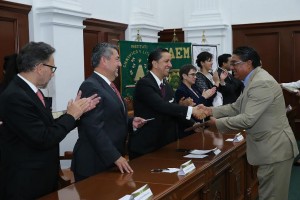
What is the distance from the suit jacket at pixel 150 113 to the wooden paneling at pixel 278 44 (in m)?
5.02

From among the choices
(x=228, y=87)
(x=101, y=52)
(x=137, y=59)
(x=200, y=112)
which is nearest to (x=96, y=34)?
(x=137, y=59)

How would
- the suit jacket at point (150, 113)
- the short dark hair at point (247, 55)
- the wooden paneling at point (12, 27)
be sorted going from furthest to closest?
the wooden paneling at point (12, 27) < the suit jacket at point (150, 113) < the short dark hair at point (247, 55)

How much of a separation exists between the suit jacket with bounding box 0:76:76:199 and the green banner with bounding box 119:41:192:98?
3.76 m

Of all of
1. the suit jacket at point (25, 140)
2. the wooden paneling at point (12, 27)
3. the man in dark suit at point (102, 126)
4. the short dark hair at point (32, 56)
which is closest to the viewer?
the suit jacket at point (25, 140)

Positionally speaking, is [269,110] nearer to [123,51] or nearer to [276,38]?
[123,51]

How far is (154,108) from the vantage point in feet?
10.7

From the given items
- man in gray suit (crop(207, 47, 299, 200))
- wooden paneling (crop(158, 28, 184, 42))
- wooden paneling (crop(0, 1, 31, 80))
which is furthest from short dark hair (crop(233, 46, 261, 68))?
wooden paneling (crop(158, 28, 184, 42))

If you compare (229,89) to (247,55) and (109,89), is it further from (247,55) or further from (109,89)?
(109,89)

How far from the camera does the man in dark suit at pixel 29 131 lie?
214 cm

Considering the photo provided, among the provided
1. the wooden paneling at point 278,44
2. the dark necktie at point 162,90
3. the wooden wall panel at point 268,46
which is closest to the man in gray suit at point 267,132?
the dark necktie at point 162,90

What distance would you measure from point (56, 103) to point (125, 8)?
10.1 feet

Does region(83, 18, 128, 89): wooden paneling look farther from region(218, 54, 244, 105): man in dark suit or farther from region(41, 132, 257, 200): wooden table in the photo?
region(41, 132, 257, 200): wooden table

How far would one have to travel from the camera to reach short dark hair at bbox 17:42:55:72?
2244 millimetres

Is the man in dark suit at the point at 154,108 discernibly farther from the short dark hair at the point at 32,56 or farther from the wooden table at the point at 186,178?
the short dark hair at the point at 32,56
